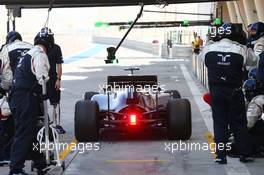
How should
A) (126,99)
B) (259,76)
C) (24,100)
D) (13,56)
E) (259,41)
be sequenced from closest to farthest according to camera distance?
(24,100) < (259,76) < (13,56) < (259,41) < (126,99)

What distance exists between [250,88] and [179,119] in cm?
152

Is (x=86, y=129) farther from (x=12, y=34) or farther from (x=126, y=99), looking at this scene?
(x=12, y=34)

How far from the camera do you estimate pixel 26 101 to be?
24.4 ft

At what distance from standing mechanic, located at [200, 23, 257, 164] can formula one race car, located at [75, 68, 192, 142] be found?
62.5 inches

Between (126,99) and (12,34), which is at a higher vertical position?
(12,34)

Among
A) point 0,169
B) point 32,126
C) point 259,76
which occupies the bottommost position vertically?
point 0,169

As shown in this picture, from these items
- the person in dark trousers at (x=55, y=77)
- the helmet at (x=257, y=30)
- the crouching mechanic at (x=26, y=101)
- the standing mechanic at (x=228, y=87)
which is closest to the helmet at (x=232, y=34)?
the standing mechanic at (x=228, y=87)

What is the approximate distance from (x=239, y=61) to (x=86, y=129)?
3.01 m

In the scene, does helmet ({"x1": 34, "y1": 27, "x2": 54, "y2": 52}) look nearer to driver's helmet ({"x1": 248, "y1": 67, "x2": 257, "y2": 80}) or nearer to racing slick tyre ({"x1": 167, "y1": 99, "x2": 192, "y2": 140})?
racing slick tyre ({"x1": 167, "y1": 99, "x2": 192, "y2": 140})

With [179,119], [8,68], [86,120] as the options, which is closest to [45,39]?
[8,68]

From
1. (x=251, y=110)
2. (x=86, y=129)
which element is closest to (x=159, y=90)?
(x=86, y=129)

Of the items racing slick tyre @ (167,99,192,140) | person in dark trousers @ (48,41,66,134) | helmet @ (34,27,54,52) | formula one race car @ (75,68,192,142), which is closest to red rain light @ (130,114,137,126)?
formula one race car @ (75,68,192,142)

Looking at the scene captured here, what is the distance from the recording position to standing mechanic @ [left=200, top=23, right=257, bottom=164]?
27.2ft

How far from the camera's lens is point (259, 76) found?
801 centimetres
